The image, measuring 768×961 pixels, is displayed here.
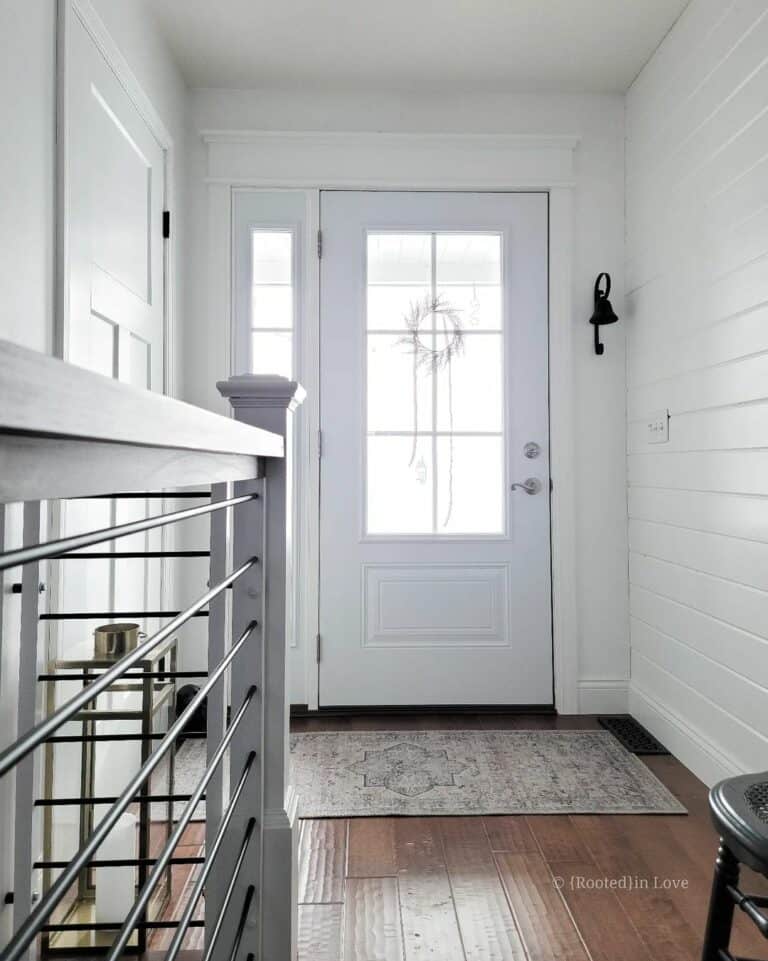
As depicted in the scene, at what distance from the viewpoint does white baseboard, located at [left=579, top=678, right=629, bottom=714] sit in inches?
112

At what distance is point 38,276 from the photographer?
1634mm

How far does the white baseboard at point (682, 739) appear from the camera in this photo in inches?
84.0

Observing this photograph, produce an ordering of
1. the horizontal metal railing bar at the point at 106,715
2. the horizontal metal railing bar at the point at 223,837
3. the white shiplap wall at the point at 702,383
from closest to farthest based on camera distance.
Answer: the horizontal metal railing bar at the point at 223,837, the horizontal metal railing bar at the point at 106,715, the white shiplap wall at the point at 702,383

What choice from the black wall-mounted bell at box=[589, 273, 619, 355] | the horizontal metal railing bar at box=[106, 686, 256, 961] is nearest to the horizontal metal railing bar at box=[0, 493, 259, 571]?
the horizontal metal railing bar at box=[106, 686, 256, 961]

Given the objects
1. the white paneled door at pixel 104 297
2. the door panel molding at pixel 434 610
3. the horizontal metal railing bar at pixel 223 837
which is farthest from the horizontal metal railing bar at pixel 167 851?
the door panel molding at pixel 434 610

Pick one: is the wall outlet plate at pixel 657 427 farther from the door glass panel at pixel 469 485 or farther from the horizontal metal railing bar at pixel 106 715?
the horizontal metal railing bar at pixel 106 715

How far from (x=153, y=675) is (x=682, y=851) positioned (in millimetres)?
1423

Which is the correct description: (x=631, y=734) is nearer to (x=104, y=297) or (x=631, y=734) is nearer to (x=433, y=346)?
(x=433, y=346)

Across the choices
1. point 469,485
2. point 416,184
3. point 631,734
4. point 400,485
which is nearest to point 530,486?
point 469,485

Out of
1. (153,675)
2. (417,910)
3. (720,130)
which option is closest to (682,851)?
(417,910)

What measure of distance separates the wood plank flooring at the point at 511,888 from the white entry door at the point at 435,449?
915 millimetres

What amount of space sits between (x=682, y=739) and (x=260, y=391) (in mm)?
1986

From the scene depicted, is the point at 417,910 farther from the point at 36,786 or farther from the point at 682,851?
the point at 36,786

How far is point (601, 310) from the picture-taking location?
2.77 meters
